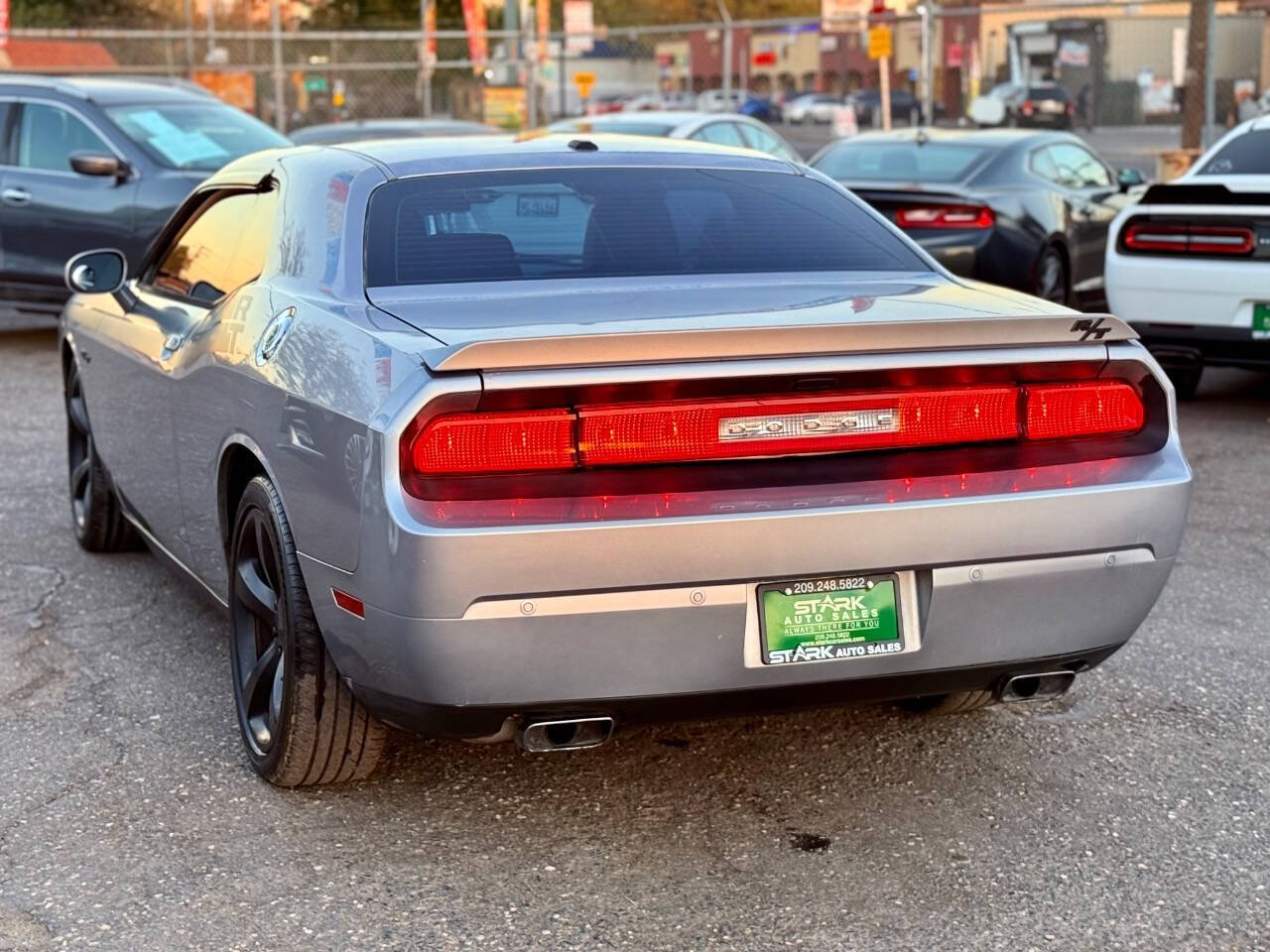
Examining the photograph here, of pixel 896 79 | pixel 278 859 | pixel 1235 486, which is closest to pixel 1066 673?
pixel 278 859

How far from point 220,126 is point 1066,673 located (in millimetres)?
9865

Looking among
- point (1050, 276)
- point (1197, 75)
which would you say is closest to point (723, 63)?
point (1197, 75)

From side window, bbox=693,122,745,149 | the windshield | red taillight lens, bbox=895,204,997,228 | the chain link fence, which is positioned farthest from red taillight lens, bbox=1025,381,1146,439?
the chain link fence

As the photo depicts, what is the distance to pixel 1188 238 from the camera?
927 centimetres

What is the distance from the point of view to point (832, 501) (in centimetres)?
360

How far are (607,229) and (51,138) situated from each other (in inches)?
352

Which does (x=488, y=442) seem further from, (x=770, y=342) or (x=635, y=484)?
(x=770, y=342)

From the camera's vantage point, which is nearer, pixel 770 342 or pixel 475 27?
pixel 770 342

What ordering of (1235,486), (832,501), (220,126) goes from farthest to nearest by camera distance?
(220,126)
(1235,486)
(832,501)

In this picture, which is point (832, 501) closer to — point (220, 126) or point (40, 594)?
point (40, 594)

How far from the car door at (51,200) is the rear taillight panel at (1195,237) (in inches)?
251

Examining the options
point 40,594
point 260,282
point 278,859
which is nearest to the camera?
point 278,859

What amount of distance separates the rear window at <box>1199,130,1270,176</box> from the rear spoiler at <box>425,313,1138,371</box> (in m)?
6.48

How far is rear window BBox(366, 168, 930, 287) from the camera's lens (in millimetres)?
4402
